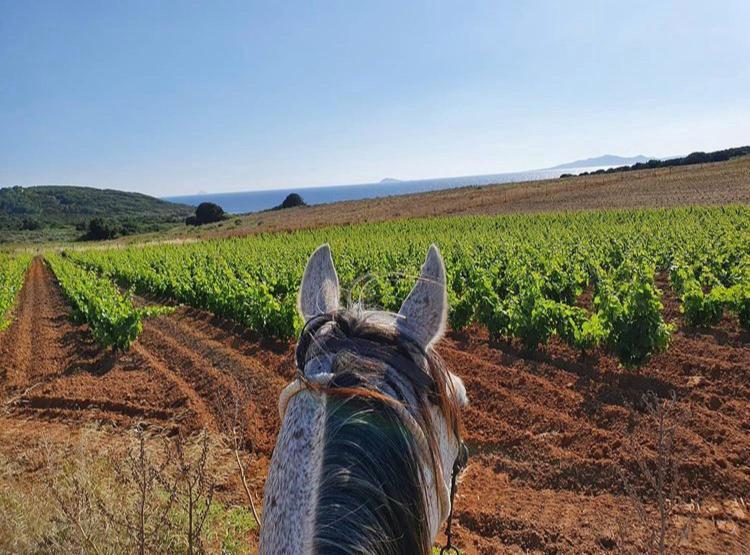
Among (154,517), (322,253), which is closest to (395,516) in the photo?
(322,253)

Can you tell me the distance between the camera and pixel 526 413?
19.7 feet

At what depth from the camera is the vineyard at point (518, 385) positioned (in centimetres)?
408

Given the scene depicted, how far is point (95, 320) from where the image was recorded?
11398mm

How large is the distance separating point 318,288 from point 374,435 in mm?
534

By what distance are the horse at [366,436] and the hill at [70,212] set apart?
78.5 meters

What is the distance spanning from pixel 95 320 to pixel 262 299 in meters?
4.27

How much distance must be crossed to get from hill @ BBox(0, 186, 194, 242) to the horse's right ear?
78191mm

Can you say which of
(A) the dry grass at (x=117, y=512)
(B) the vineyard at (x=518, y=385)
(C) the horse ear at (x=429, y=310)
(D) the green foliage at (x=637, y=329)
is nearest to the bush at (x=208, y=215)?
(B) the vineyard at (x=518, y=385)

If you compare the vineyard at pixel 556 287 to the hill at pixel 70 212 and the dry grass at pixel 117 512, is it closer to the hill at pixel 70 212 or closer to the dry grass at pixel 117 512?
the dry grass at pixel 117 512

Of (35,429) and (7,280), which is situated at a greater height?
(7,280)

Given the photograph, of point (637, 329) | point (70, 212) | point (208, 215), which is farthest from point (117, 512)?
point (70, 212)

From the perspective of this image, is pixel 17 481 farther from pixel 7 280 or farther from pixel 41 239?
pixel 41 239

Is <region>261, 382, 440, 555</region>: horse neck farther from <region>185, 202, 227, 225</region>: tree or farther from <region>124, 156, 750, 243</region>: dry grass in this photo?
<region>185, 202, 227, 225</region>: tree

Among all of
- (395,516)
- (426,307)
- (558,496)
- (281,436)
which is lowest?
(558,496)
